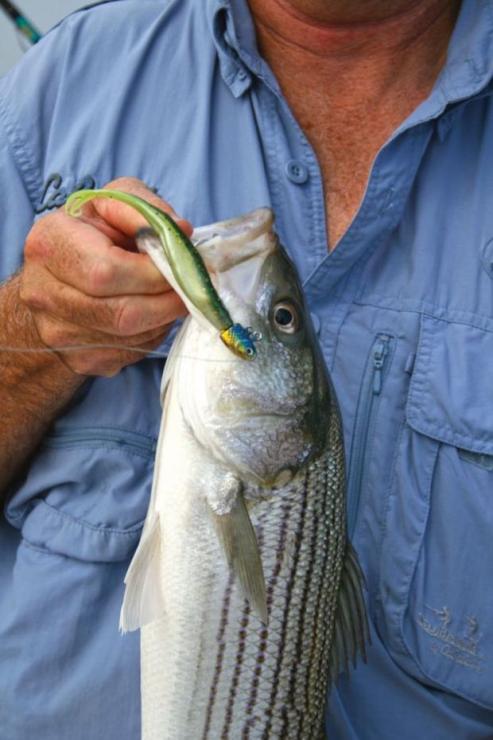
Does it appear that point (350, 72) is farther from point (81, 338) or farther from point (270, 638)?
point (270, 638)

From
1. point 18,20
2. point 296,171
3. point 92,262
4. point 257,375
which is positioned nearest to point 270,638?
point 257,375

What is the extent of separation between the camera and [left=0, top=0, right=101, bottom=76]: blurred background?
14.8ft

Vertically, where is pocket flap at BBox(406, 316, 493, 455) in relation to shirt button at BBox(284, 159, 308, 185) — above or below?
below

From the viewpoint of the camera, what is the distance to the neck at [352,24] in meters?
1.97

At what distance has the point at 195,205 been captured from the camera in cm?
191

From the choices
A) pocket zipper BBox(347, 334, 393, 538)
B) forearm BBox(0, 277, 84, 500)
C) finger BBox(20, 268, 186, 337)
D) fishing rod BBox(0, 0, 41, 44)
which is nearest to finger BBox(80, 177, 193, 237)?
finger BBox(20, 268, 186, 337)

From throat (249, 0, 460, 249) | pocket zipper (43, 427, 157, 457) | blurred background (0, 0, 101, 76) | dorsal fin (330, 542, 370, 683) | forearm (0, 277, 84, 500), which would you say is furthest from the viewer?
blurred background (0, 0, 101, 76)

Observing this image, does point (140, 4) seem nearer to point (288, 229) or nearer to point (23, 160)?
point (23, 160)

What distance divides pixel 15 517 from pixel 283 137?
966mm

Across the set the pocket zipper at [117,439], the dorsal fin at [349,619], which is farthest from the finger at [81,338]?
the dorsal fin at [349,619]

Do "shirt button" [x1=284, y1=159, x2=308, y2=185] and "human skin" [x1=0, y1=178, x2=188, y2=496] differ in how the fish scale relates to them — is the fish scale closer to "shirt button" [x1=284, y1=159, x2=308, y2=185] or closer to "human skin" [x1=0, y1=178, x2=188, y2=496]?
"human skin" [x1=0, y1=178, x2=188, y2=496]

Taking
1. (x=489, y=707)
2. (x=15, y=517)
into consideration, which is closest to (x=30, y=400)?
(x=15, y=517)

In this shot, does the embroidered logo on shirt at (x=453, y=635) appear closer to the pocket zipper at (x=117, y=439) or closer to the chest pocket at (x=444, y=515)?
the chest pocket at (x=444, y=515)

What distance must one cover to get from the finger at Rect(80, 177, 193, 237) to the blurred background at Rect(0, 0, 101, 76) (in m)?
3.31
